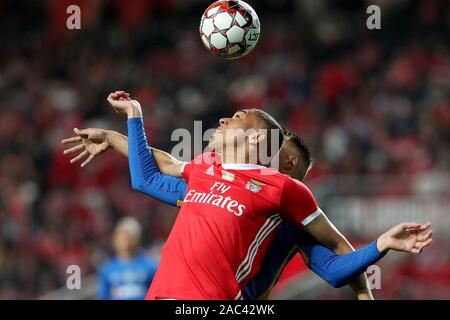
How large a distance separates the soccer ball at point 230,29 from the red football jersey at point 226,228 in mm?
1009

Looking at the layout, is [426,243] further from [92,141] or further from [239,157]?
[92,141]

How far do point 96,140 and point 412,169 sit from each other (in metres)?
7.10

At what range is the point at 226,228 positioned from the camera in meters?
4.36

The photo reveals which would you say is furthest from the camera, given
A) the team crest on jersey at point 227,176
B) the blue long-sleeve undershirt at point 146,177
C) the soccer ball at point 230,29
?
the soccer ball at point 230,29

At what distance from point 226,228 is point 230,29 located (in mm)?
1478

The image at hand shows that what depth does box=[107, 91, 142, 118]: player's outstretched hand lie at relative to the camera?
486cm

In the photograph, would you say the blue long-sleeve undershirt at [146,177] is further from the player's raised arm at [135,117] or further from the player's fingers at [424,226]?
the player's fingers at [424,226]

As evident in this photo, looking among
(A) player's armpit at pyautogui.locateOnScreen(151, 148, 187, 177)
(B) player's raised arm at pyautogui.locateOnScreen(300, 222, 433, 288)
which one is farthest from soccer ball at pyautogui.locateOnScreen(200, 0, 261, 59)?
Result: (B) player's raised arm at pyautogui.locateOnScreen(300, 222, 433, 288)

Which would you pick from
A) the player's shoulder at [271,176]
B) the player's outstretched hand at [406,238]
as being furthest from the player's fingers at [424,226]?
the player's shoulder at [271,176]

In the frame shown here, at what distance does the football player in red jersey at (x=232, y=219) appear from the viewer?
430 centimetres

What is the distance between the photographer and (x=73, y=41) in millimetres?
15641

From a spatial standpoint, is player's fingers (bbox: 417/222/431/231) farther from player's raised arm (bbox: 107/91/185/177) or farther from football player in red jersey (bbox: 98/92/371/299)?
player's raised arm (bbox: 107/91/185/177)
